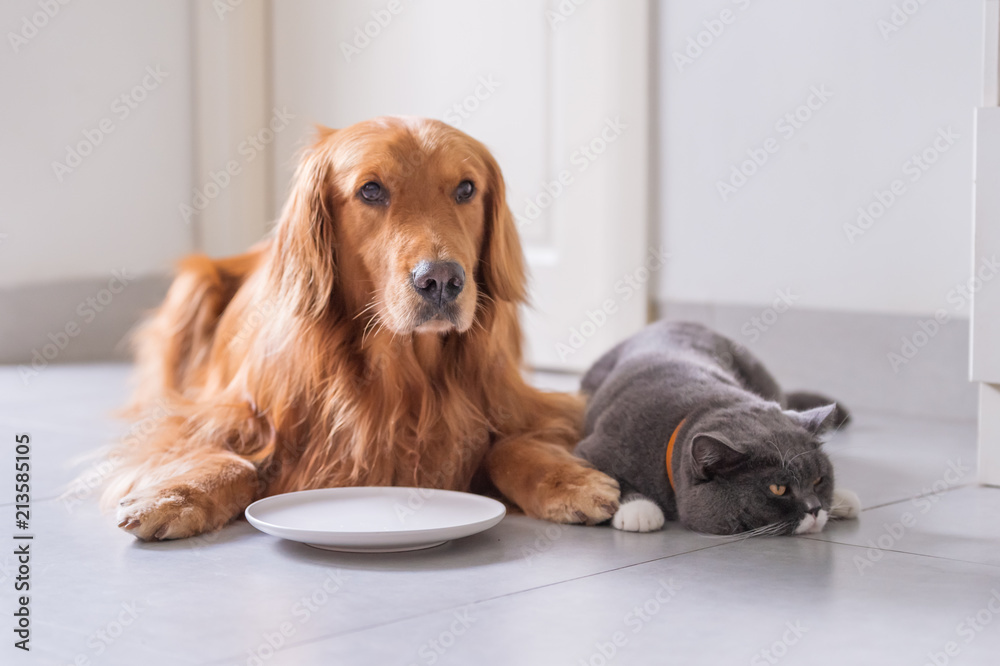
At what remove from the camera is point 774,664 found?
1.23 metres

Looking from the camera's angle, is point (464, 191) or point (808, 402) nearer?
point (464, 191)

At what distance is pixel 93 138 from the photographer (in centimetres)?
430

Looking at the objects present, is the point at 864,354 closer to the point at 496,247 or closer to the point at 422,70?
the point at 496,247

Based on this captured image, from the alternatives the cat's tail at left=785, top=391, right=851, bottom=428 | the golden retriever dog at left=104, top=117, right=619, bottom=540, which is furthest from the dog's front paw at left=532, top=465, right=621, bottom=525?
the cat's tail at left=785, top=391, right=851, bottom=428

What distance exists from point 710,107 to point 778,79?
260 mm

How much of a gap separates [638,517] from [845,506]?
1.34 feet

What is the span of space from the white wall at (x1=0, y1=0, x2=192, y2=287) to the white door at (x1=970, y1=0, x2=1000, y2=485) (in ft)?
11.2

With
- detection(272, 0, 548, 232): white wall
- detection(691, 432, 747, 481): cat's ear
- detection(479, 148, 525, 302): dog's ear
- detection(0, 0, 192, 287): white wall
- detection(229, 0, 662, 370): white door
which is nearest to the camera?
detection(691, 432, 747, 481): cat's ear

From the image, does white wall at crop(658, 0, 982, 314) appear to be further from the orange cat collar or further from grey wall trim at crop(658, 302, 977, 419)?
the orange cat collar

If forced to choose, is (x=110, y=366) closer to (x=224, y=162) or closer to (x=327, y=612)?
(x=224, y=162)

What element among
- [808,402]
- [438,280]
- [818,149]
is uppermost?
[818,149]

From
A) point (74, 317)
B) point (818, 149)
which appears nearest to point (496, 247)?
point (818, 149)

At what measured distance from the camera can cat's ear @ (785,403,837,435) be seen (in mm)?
1894

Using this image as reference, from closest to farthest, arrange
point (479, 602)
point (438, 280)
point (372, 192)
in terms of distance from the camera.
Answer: point (479, 602)
point (438, 280)
point (372, 192)
